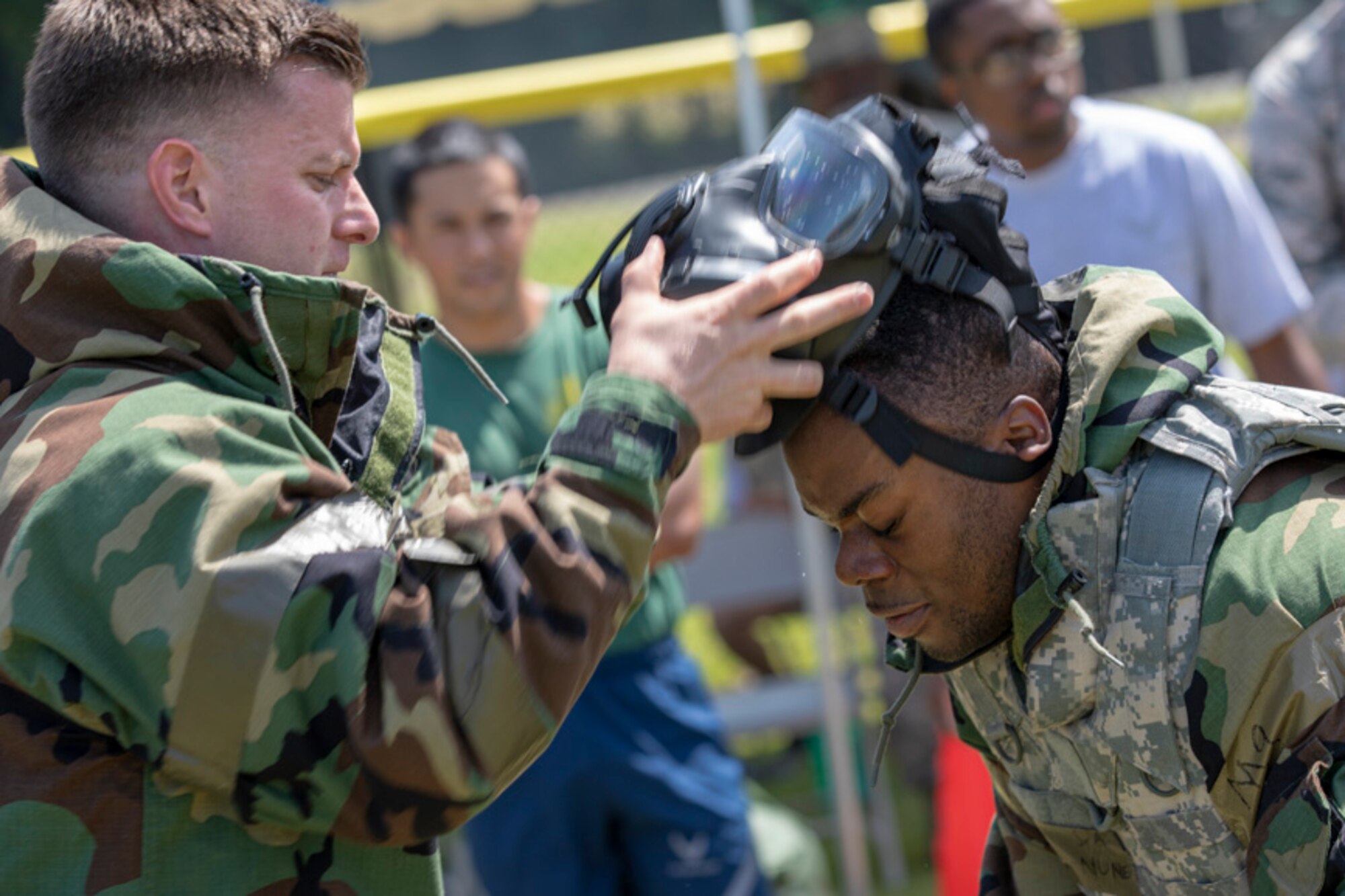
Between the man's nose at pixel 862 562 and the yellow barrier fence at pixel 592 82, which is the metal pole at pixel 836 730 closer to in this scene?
the yellow barrier fence at pixel 592 82

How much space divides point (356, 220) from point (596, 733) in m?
2.36

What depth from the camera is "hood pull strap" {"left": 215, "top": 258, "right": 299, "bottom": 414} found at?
6.43 ft

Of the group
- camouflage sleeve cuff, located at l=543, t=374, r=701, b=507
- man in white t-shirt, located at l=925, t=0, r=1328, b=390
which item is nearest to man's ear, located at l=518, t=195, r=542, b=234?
man in white t-shirt, located at l=925, t=0, r=1328, b=390

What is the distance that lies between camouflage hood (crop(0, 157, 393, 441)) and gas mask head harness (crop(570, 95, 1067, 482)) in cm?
46


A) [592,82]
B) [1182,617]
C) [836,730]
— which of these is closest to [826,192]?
[1182,617]

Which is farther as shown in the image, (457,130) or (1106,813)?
(457,130)

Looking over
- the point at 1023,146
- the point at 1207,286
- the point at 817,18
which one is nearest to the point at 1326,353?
the point at 1207,286

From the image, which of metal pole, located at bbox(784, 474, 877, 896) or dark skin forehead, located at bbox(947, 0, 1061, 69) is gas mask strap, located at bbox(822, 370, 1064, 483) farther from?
metal pole, located at bbox(784, 474, 877, 896)

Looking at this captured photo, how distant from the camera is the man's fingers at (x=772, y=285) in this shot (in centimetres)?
194

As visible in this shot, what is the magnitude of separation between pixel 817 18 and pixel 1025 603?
3658 mm

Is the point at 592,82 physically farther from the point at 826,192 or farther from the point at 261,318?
the point at 261,318

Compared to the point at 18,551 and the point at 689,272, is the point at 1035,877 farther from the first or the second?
the point at 18,551

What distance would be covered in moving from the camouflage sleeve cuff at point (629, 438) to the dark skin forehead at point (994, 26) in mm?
3006

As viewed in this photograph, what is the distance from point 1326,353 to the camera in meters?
4.80
